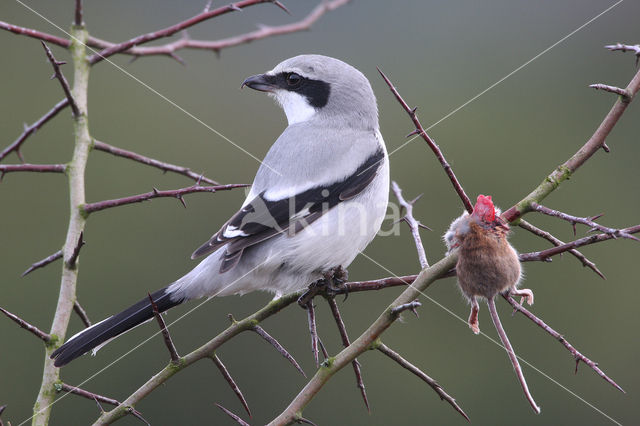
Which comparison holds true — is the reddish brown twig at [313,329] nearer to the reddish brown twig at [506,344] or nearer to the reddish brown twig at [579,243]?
the reddish brown twig at [506,344]

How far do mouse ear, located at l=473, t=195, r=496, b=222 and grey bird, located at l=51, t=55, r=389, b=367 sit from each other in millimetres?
886

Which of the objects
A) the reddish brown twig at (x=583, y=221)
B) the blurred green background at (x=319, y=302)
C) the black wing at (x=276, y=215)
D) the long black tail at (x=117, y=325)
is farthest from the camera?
the blurred green background at (x=319, y=302)

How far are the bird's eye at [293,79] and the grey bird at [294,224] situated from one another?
Answer: 23 cm

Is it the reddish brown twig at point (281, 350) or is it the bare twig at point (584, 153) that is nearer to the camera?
the bare twig at point (584, 153)

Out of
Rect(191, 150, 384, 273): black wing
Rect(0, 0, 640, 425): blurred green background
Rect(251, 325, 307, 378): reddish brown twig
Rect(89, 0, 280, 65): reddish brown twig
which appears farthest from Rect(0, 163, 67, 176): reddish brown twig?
Rect(0, 0, 640, 425): blurred green background

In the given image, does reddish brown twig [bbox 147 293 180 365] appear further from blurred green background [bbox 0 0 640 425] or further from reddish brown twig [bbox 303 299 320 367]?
blurred green background [bbox 0 0 640 425]

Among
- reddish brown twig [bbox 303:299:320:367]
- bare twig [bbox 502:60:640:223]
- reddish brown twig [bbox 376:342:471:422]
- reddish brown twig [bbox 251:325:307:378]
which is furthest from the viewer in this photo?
reddish brown twig [bbox 303:299:320:367]

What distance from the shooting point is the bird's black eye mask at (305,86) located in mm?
3217

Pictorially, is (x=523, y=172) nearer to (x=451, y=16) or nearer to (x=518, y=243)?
(x=518, y=243)

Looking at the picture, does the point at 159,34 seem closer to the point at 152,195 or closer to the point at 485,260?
the point at 152,195

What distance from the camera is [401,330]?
7668 mm

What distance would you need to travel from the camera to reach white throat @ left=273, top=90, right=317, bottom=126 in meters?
3.27

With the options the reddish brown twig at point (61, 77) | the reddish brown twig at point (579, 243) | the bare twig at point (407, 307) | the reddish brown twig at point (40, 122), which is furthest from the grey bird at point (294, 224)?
the reddish brown twig at point (579, 243)

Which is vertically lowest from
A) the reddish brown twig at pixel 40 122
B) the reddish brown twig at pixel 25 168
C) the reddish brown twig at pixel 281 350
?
the reddish brown twig at pixel 281 350
